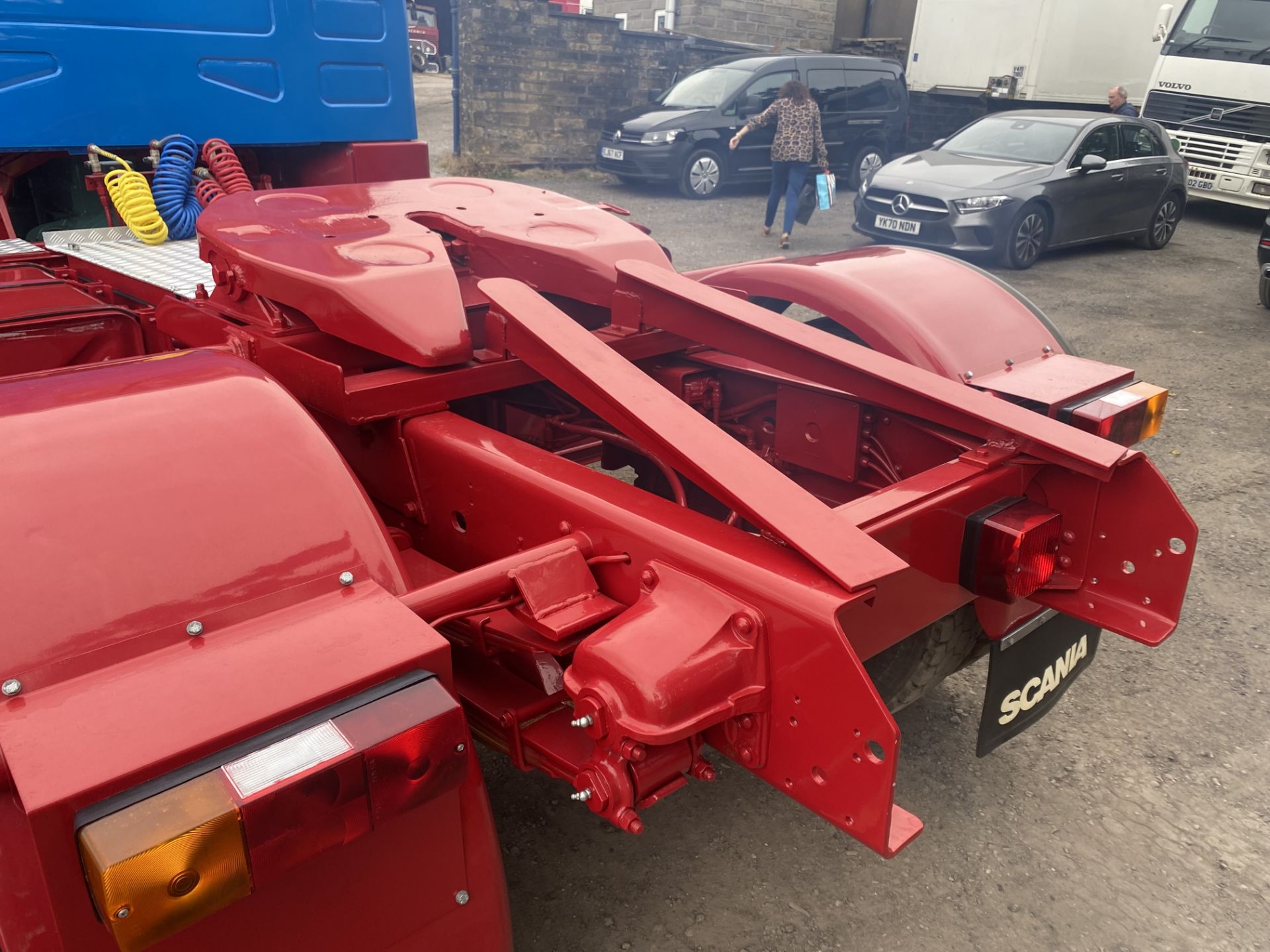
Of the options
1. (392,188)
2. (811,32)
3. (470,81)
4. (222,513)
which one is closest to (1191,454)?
(392,188)

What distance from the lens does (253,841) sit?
1.08 meters

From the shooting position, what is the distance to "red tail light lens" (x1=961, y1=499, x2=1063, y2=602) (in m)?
1.79

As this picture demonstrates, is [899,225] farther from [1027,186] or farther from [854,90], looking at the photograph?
[854,90]

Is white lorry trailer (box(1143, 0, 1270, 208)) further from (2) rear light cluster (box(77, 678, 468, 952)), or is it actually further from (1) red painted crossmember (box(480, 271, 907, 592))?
(2) rear light cluster (box(77, 678, 468, 952))

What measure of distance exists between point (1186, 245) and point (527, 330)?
38.4 ft

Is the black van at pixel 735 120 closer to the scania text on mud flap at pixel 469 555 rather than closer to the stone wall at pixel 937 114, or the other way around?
the stone wall at pixel 937 114

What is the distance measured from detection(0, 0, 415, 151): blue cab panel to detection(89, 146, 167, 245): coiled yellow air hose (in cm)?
14

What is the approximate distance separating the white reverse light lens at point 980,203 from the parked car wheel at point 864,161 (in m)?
5.19

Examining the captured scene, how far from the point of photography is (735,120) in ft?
40.8

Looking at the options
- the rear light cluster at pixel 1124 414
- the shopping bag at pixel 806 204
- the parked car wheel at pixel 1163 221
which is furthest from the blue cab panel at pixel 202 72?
the parked car wheel at pixel 1163 221

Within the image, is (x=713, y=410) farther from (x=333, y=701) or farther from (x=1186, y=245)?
(x=1186, y=245)

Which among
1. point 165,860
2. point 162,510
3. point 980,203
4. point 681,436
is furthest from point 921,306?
point 980,203

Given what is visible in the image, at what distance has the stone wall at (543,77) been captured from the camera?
43.9ft

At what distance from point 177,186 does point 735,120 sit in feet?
32.4
